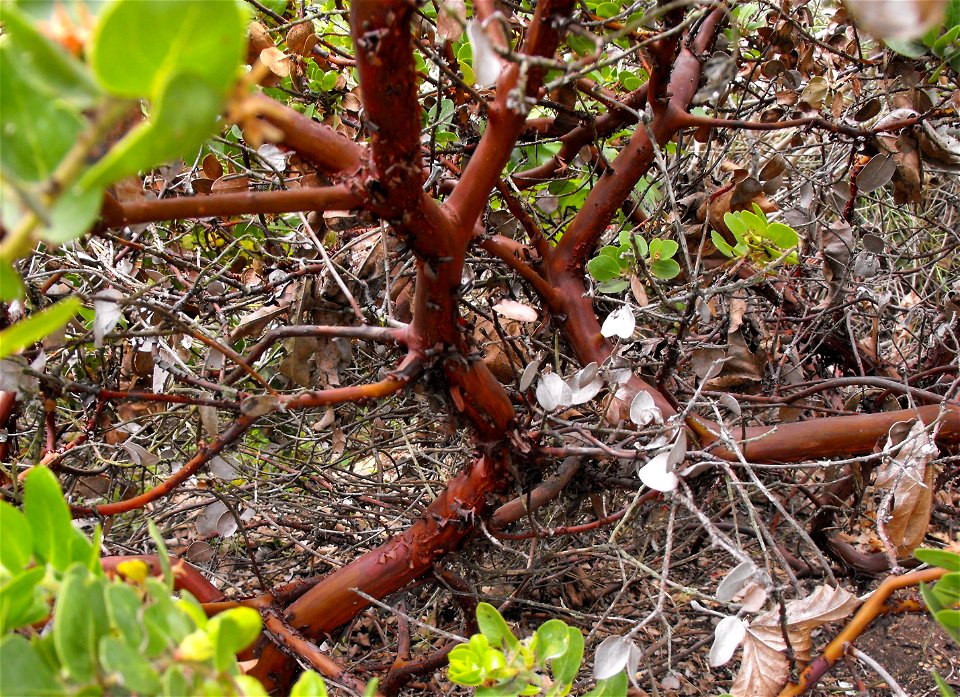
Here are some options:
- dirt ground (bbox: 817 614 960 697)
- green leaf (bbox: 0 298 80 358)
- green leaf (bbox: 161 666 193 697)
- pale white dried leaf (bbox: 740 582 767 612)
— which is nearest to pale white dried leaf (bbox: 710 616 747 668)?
pale white dried leaf (bbox: 740 582 767 612)

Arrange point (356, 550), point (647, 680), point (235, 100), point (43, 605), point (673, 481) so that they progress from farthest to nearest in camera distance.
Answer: point (356, 550), point (647, 680), point (673, 481), point (43, 605), point (235, 100)

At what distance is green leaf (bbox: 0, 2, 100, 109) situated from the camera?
0.73 ft

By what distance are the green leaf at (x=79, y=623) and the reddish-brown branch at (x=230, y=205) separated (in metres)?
0.23

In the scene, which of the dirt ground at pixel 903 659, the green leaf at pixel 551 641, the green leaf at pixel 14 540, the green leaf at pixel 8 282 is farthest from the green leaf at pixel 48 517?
the dirt ground at pixel 903 659

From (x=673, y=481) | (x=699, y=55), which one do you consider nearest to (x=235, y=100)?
(x=673, y=481)

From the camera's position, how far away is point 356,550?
4.54 ft

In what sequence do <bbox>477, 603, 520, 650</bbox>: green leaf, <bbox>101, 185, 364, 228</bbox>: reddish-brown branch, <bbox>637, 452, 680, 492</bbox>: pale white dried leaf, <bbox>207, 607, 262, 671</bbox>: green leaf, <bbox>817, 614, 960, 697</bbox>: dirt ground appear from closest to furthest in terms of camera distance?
1. <bbox>207, 607, 262, 671</bbox>: green leaf
2. <bbox>101, 185, 364, 228</bbox>: reddish-brown branch
3. <bbox>477, 603, 520, 650</bbox>: green leaf
4. <bbox>637, 452, 680, 492</bbox>: pale white dried leaf
5. <bbox>817, 614, 960, 697</bbox>: dirt ground

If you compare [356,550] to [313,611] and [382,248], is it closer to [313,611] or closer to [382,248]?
[313,611]

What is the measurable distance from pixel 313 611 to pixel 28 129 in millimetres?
852

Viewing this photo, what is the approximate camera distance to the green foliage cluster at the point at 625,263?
0.90 m

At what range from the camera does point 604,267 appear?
929 mm

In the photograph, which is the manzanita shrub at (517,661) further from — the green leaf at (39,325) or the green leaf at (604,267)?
the green leaf at (604,267)

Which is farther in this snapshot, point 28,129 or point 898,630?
point 898,630

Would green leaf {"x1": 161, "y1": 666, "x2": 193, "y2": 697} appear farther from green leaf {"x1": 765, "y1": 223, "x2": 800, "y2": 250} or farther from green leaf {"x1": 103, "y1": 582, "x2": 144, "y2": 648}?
green leaf {"x1": 765, "y1": 223, "x2": 800, "y2": 250}
